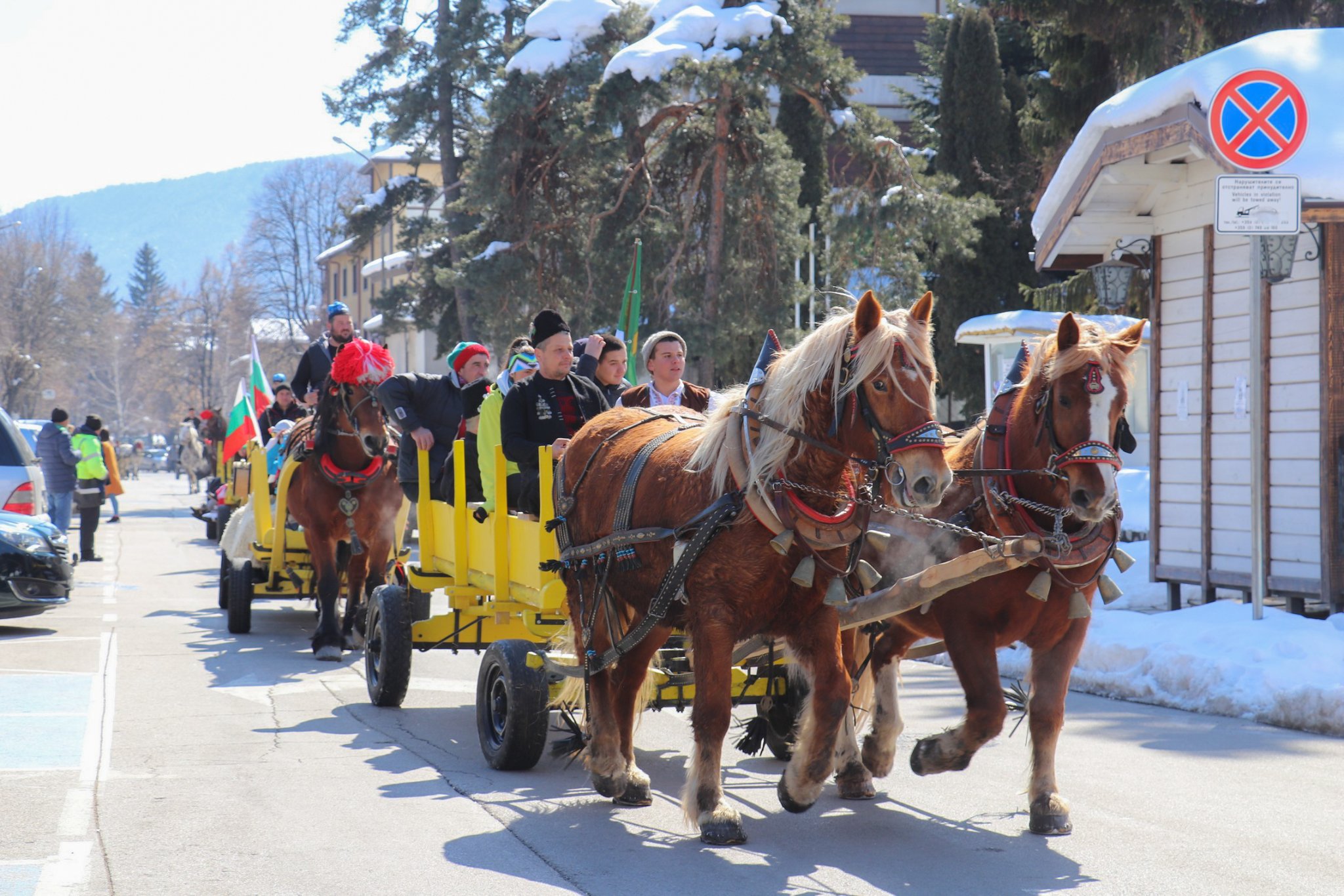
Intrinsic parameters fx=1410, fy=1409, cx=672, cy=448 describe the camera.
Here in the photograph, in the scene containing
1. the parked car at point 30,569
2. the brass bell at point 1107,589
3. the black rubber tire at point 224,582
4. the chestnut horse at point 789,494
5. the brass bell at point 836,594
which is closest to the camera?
the chestnut horse at point 789,494

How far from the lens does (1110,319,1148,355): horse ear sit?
5.52 metres

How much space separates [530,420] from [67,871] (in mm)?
3329

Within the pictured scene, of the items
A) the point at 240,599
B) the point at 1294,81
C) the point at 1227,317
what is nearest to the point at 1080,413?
the point at 1294,81

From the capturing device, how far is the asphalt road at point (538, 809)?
16.5 ft

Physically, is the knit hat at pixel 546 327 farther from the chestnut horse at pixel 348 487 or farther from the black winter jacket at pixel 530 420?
the chestnut horse at pixel 348 487

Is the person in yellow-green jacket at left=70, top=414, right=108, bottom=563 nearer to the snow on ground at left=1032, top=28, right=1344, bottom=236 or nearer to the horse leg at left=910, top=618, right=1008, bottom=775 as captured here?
the snow on ground at left=1032, top=28, right=1344, bottom=236

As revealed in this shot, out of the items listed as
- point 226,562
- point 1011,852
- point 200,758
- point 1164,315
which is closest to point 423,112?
point 226,562

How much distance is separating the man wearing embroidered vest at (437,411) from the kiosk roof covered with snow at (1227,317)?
5253 mm

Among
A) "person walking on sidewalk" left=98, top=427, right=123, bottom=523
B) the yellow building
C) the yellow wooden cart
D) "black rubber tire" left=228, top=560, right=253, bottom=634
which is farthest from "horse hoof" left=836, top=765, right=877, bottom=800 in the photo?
the yellow building

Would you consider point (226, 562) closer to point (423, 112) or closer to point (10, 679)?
point (10, 679)

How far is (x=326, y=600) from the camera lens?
10.6 meters

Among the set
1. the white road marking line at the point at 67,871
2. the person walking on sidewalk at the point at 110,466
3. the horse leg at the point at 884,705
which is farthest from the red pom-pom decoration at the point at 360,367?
the person walking on sidewalk at the point at 110,466

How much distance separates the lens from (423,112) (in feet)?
91.7

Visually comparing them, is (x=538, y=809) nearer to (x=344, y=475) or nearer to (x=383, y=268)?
(x=344, y=475)
